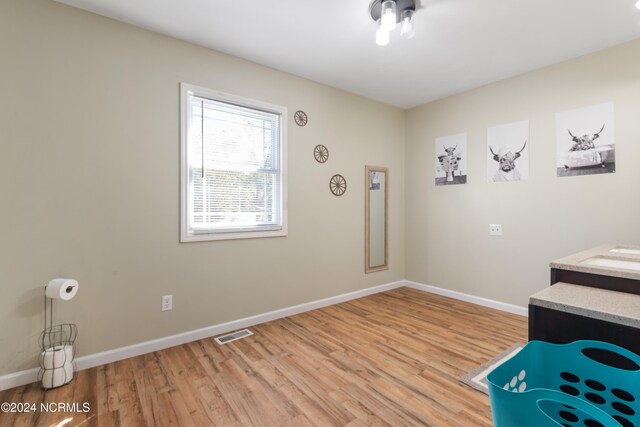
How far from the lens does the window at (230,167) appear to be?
2664 millimetres

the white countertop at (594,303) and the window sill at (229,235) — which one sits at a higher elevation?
the window sill at (229,235)

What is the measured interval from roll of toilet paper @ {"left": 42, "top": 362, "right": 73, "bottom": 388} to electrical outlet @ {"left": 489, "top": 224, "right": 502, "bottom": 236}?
13.4 feet

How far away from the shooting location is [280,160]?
125 inches

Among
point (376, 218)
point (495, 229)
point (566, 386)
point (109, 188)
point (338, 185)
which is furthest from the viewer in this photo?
point (376, 218)

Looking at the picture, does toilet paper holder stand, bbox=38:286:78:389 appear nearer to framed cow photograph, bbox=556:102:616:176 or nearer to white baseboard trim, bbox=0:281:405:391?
white baseboard trim, bbox=0:281:405:391

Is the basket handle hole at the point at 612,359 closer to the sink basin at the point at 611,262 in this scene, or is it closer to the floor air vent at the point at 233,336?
the sink basin at the point at 611,262

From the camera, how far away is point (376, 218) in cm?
415

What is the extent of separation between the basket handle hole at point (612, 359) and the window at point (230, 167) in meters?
2.54

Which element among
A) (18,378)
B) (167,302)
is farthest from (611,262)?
(18,378)

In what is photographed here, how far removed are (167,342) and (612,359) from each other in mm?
2793

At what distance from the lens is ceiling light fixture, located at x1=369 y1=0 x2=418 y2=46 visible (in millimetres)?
2023

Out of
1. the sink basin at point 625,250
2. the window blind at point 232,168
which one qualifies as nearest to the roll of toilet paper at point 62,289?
the window blind at point 232,168

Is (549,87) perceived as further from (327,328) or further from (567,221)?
(327,328)

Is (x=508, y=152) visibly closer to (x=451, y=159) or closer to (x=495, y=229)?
(x=451, y=159)
